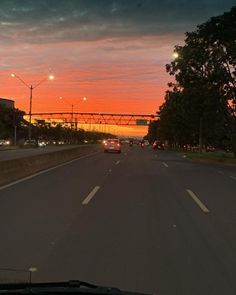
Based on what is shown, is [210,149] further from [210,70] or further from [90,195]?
[90,195]

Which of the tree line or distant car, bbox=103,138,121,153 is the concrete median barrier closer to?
the tree line

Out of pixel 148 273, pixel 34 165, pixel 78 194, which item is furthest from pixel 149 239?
pixel 34 165

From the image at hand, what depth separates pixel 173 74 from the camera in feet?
157

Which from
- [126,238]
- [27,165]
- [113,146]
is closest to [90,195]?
[126,238]

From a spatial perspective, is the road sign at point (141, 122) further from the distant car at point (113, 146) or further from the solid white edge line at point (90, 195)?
the solid white edge line at point (90, 195)

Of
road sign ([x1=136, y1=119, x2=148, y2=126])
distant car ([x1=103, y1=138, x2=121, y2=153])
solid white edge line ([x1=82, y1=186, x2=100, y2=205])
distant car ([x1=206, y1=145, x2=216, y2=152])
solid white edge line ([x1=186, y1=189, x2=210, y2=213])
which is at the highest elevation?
road sign ([x1=136, y1=119, x2=148, y2=126])

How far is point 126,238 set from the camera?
9.98 meters

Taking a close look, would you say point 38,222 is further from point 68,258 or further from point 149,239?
point 68,258

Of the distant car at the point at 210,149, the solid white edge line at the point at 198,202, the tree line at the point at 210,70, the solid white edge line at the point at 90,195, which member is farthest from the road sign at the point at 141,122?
the solid white edge line at the point at 198,202

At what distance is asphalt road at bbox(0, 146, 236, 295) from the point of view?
7.17 m

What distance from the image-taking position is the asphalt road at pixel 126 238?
717 centimetres

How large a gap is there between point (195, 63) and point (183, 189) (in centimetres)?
2776

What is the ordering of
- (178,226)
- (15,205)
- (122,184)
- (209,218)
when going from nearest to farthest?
(178,226) < (209,218) < (15,205) < (122,184)

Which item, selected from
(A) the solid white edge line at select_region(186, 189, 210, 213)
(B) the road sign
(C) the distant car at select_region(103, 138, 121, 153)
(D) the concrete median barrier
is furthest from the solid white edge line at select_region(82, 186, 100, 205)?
(B) the road sign
